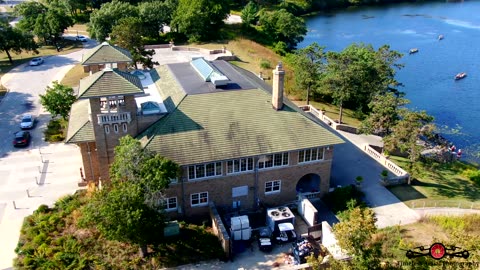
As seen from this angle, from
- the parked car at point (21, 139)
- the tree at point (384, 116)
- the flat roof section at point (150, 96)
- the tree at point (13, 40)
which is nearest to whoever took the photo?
the flat roof section at point (150, 96)

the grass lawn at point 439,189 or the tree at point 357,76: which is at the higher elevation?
the tree at point 357,76

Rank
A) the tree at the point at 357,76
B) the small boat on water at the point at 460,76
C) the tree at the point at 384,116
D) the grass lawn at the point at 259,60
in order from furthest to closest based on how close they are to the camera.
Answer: the small boat on water at the point at 460,76 → the grass lawn at the point at 259,60 → the tree at the point at 357,76 → the tree at the point at 384,116

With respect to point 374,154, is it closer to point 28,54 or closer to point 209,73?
point 209,73

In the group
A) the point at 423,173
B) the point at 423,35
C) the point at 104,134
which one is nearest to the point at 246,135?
the point at 104,134

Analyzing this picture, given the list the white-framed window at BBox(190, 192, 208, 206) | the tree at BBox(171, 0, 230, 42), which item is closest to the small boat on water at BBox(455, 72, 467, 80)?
the tree at BBox(171, 0, 230, 42)

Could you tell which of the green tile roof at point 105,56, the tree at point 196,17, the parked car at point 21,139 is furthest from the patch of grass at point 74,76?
the green tile roof at point 105,56

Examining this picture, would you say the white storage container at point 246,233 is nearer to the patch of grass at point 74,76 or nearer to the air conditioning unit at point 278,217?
the air conditioning unit at point 278,217

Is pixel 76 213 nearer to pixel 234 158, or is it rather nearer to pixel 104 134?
pixel 104 134
